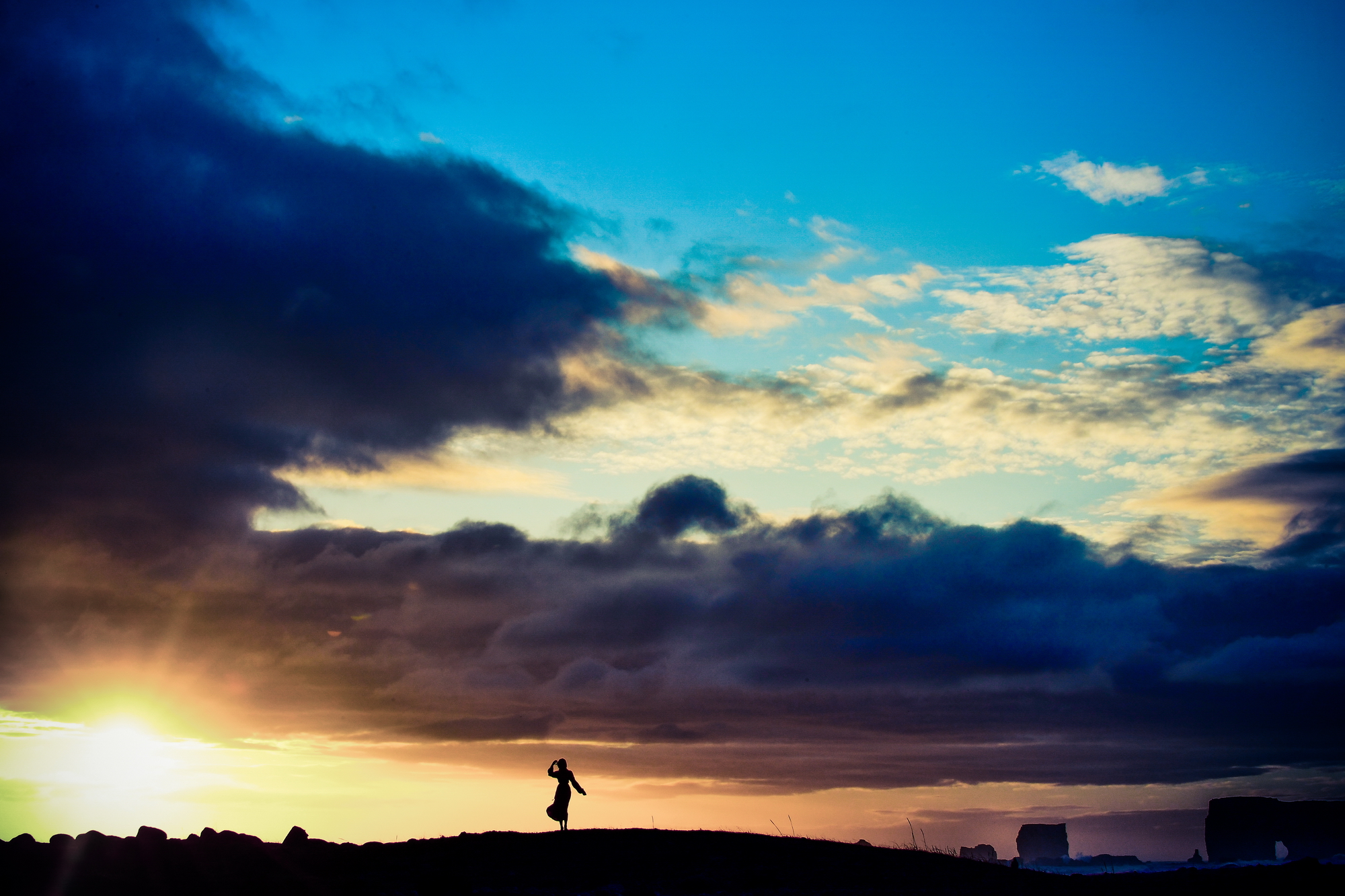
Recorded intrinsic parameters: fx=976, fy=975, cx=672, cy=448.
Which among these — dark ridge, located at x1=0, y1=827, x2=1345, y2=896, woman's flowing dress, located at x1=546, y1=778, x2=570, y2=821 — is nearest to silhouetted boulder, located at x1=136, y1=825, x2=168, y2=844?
dark ridge, located at x1=0, y1=827, x2=1345, y2=896

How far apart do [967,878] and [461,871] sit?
17.6 metres

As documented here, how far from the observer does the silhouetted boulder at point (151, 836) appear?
30.6 m

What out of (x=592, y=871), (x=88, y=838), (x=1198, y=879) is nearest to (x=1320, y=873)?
(x=1198, y=879)

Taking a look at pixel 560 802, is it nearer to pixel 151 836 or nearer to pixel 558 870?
pixel 558 870

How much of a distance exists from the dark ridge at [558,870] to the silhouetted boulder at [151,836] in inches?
1.7

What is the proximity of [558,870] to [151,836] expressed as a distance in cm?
1294

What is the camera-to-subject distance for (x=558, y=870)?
108 feet

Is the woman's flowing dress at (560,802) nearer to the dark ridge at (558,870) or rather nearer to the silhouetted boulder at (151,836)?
the dark ridge at (558,870)

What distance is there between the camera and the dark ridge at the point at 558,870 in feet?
93.9

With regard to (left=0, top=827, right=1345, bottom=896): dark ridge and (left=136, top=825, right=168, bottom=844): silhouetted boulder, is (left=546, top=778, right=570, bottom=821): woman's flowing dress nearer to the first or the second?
(left=0, top=827, right=1345, bottom=896): dark ridge

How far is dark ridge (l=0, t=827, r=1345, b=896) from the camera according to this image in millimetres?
28625

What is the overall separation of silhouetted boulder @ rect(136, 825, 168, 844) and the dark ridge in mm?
43

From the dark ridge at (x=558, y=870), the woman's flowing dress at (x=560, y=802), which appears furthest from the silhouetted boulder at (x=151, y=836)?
the woman's flowing dress at (x=560, y=802)

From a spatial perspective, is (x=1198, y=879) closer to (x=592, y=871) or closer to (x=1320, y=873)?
(x=1320, y=873)
